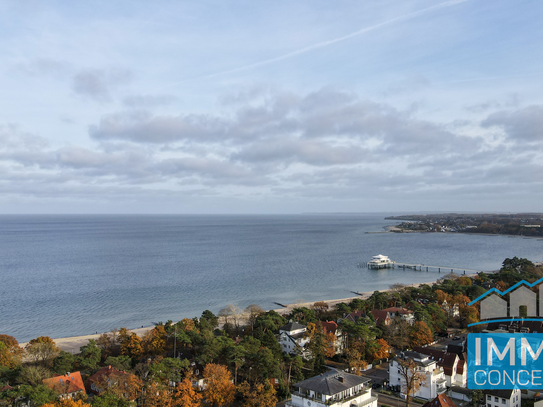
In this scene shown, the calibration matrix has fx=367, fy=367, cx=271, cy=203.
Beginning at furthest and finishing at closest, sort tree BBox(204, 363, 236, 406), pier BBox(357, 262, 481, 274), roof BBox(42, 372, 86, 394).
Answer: pier BBox(357, 262, 481, 274)
roof BBox(42, 372, 86, 394)
tree BBox(204, 363, 236, 406)

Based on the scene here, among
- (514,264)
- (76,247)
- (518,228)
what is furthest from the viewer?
(518,228)

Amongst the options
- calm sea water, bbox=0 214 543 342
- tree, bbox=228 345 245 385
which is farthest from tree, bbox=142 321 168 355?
calm sea water, bbox=0 214 543 342

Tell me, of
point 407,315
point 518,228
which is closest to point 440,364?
point 407,315

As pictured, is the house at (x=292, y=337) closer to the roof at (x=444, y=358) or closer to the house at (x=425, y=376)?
the house at (x=425, y=376)

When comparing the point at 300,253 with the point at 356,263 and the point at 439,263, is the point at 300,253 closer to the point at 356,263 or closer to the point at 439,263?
the point at 356,263

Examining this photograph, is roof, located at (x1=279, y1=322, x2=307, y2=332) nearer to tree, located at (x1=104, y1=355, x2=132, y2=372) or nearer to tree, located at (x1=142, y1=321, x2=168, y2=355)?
tree, located at (x1=142, y1=321, x2=168, y2=355)

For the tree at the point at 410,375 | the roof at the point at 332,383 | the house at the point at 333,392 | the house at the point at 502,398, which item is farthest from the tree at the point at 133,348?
the house at the point at 502,398
